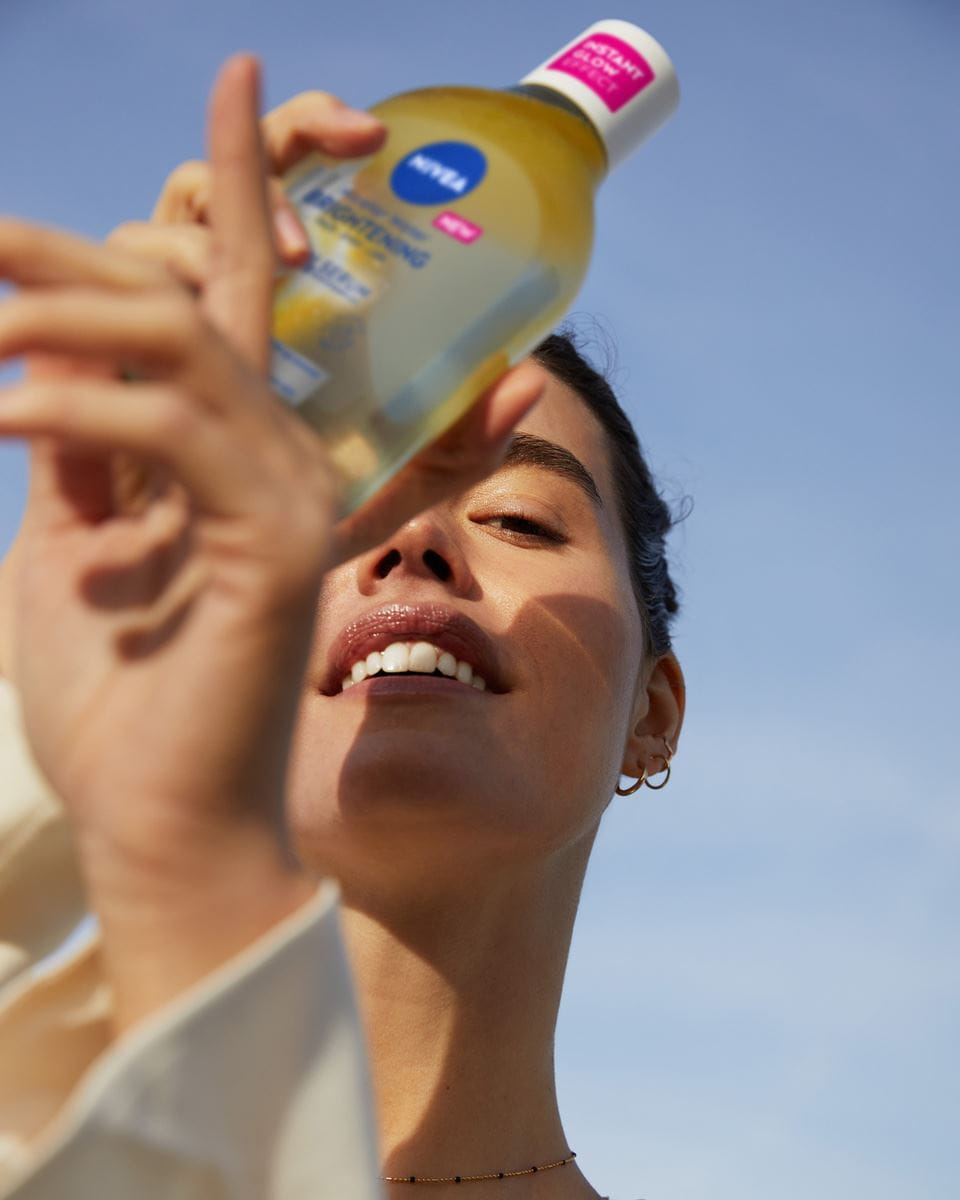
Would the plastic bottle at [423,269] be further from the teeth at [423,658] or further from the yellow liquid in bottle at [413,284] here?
the teeth at [423,658]

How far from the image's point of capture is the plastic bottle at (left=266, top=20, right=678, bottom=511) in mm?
1050

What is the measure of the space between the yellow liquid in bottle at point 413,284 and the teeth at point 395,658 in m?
0.63

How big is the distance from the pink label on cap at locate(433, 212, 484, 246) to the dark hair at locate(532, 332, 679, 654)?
1200 mm

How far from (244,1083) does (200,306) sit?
47 centimetres

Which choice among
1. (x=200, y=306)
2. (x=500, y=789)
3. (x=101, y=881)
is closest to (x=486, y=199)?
(x=200, y=306)

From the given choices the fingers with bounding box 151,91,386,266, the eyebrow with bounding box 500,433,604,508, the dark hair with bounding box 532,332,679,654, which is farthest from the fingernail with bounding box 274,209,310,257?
the dark hair with bounding box 532,332,679,654

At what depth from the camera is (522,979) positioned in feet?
6.40

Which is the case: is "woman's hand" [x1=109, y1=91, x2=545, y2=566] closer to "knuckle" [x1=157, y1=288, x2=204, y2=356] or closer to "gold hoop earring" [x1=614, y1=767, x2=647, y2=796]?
"knuckle" [x1=157, y1=288, x2=204, y2=356]

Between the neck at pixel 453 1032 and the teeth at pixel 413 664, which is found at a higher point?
the teeth at pixel 413 664

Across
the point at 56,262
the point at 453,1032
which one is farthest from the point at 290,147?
the point at 453,1032

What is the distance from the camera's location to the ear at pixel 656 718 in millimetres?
2354

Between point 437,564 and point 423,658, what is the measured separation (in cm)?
17

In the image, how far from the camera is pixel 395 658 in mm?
1739

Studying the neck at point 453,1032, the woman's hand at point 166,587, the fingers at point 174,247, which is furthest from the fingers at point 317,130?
the neck at point 453,1032
